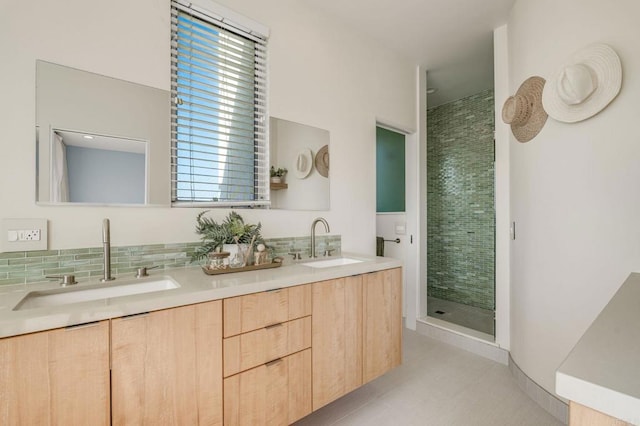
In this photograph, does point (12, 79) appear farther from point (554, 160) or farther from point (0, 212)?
point (554, 160)

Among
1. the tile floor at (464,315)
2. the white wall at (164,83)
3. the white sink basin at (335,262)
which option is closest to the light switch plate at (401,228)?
the white wall at (164,83)

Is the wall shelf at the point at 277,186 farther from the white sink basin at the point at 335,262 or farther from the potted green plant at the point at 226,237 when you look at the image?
the white sink basin at the point at 335,262

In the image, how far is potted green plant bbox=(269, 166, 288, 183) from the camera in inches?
79.8

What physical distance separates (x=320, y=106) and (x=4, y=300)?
81.6 inches

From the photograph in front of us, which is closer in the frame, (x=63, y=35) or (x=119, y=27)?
(x=63, y=35)

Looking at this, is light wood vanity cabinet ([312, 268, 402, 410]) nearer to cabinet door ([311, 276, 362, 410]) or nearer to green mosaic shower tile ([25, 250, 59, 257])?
cabinet door ([311, 276, 362, 410])

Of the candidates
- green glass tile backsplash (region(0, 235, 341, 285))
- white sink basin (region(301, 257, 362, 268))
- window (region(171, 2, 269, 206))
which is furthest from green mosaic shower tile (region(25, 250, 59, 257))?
white sink basin (region(301, 257, 362, 268))

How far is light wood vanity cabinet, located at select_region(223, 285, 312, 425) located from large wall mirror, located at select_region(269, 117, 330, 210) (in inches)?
32.0

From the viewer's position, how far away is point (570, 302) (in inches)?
67.1

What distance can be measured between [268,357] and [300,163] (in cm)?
136

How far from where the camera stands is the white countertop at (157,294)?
34.2 inches

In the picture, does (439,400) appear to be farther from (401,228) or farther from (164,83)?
(164,83)

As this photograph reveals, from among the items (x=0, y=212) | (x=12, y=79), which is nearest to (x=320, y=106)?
(x=12, y=79)

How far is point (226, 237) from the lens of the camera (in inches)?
63.3
